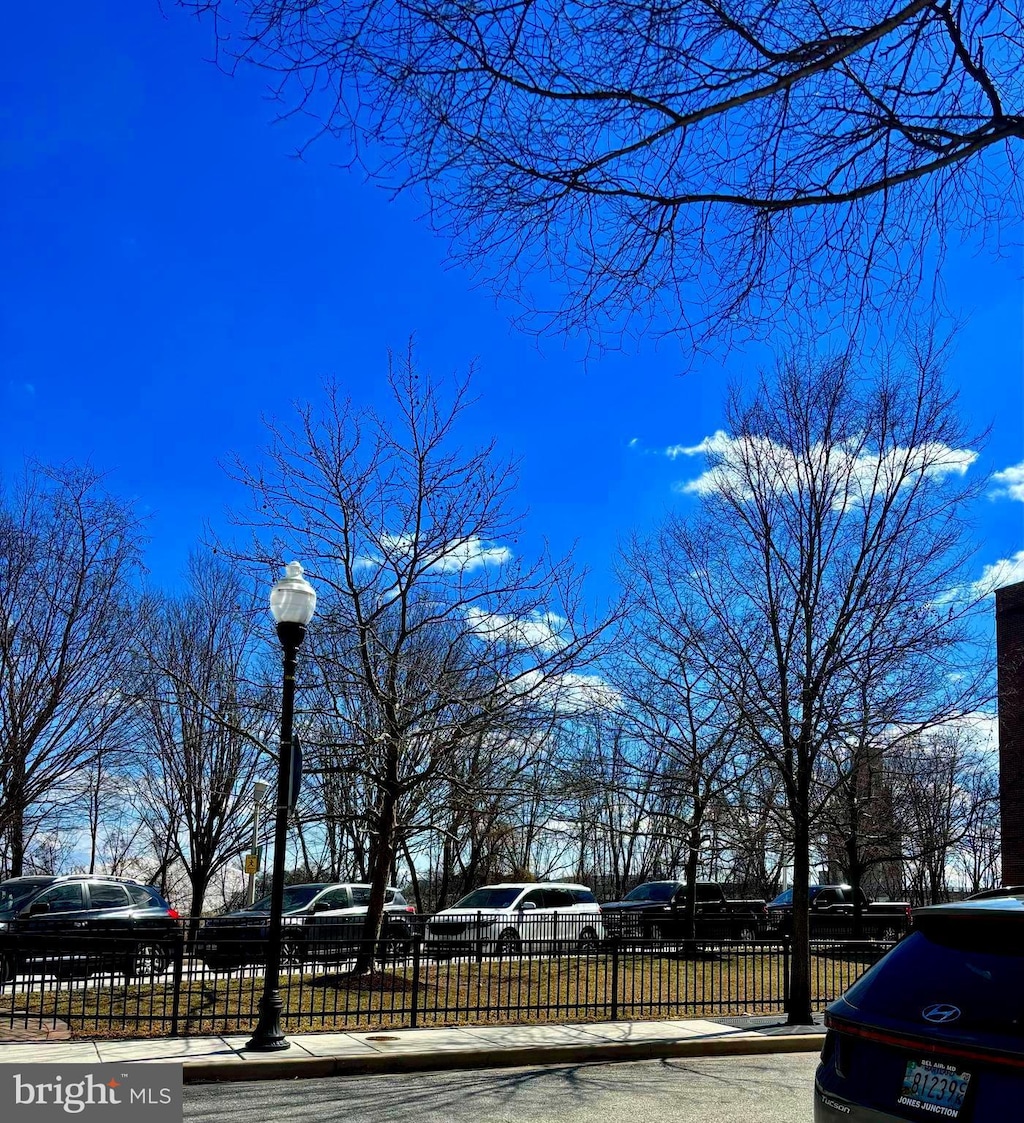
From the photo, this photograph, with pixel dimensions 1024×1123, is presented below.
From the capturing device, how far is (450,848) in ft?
132

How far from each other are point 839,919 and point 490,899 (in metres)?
7.33

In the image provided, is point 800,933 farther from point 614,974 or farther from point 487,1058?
point 487,1058

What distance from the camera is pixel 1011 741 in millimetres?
27375

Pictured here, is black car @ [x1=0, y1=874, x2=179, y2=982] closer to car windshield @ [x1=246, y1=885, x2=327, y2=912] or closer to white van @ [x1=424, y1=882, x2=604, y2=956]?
car windshield @ [x1=246, y1=885, x2=327, y2=912]

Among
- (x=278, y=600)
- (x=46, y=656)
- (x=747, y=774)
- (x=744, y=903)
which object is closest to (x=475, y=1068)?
(x=278, y=600)

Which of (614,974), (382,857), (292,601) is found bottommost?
(614,974)

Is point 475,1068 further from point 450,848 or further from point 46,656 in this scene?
point 450,848

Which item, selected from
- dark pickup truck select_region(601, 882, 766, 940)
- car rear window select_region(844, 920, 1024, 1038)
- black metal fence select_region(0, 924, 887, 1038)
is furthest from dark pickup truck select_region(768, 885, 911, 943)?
car rear window select_region(844, 920, 1024, 1038)

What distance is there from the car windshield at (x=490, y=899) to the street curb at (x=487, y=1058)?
39.1ft

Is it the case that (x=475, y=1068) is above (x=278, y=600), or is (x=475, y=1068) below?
below

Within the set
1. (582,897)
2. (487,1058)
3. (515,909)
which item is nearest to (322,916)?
(515,909)

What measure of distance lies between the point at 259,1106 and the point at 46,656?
1138 centimetres

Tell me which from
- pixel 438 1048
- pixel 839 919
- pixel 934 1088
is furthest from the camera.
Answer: pixel 839 919

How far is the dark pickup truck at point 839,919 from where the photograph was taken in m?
21.7
